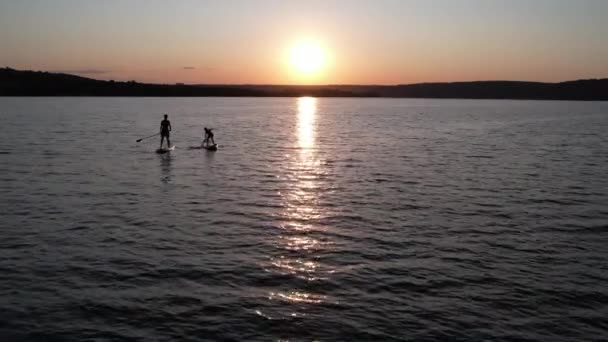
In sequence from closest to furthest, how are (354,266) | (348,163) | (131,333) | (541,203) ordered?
(131,333)
(354,266)
(541,203)
(348,163)

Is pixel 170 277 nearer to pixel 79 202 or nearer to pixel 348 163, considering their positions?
pixel 79 202

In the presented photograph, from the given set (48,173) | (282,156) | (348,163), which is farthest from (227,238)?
(282,156)

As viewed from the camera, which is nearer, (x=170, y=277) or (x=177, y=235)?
(x=170, y=277)

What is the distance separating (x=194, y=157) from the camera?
161 ft

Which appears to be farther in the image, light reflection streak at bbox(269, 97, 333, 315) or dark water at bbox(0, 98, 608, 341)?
light reflection streak at bbox(269, 97, 333, 315)

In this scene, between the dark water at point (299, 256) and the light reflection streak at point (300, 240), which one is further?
the light reflection streak at point (300, 240)

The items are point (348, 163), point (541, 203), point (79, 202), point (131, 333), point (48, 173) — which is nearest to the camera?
A: point (131, 333)

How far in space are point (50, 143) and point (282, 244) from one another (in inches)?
1840

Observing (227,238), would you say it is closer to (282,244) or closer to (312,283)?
(282,244)

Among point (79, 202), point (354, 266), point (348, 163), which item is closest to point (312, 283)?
point (354, 266)

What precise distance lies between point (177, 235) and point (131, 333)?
8.83 m

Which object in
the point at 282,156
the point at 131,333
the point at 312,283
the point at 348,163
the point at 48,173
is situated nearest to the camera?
the point at 131,333

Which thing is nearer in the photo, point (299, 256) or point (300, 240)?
point (299, 256)

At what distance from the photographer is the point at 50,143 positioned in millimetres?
57938
